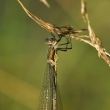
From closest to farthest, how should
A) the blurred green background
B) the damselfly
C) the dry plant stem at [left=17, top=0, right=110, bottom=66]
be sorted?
the dry plant stem at [left=17, top=0, right=110, bottom=66], the damselfly, the blurred green background

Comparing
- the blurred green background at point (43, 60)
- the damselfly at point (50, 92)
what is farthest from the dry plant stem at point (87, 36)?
the blurred green background at point (43, 60)

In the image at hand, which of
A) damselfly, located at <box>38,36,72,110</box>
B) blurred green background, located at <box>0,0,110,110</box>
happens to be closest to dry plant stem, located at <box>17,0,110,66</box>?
damselfly, located at <box>38,36,72,110</box>

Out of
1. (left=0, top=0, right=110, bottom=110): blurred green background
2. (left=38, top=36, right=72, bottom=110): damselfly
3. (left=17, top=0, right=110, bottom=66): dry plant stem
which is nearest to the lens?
(left=17, top=0, right=110, bottom=66): dry plant stem

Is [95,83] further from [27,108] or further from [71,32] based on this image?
[71,32]

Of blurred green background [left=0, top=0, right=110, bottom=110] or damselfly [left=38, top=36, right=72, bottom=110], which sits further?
blurred green background [left=0, top=0, right=110, bottom=110]

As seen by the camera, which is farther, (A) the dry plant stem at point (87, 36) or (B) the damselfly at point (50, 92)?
(B) the damselfly at point (50, 92)

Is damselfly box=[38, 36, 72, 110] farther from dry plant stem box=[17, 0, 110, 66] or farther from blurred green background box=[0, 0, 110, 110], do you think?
dry plant stem box=[17, 0, 110, 66]

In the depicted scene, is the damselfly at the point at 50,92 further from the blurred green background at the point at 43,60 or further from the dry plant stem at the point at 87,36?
the dry plant stem at the point at 87,36

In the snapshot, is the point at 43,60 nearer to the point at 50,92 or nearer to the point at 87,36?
the point at 50,92

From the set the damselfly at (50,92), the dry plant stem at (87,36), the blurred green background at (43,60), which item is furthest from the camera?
the blurred green background at (43,60)
